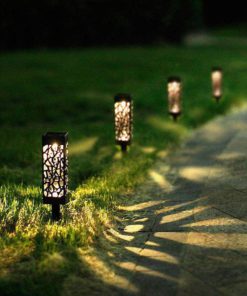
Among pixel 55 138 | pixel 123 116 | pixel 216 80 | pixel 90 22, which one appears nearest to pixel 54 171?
pixel 55 138

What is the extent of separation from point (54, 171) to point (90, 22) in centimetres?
2794

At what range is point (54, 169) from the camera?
5875 millimetres

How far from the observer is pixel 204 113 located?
13516 millimetres

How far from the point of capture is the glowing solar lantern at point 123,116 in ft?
30.0

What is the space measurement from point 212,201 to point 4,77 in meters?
13.4

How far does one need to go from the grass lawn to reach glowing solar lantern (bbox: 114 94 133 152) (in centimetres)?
35

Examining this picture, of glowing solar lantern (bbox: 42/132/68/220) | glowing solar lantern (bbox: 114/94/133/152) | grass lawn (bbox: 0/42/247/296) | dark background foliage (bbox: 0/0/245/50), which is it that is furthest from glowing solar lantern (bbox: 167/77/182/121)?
dark background foliage (bbox: 0/0/245/50)

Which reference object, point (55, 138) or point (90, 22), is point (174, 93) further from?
point (90, 22)

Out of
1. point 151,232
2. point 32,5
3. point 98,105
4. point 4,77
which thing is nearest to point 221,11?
point 32,5

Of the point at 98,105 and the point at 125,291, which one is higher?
the point at 98,105

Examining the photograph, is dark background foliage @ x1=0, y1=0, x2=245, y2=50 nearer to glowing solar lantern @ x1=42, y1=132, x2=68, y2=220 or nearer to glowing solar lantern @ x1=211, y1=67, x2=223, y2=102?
glowing solar lantern @ x1=211, y1=67, x2=223, y2=102

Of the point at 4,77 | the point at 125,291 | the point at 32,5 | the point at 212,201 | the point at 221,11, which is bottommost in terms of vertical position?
the point at 125,291

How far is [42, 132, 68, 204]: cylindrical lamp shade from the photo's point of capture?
19.1 feet

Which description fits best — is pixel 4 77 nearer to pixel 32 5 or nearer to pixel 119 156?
pixel 119 156
